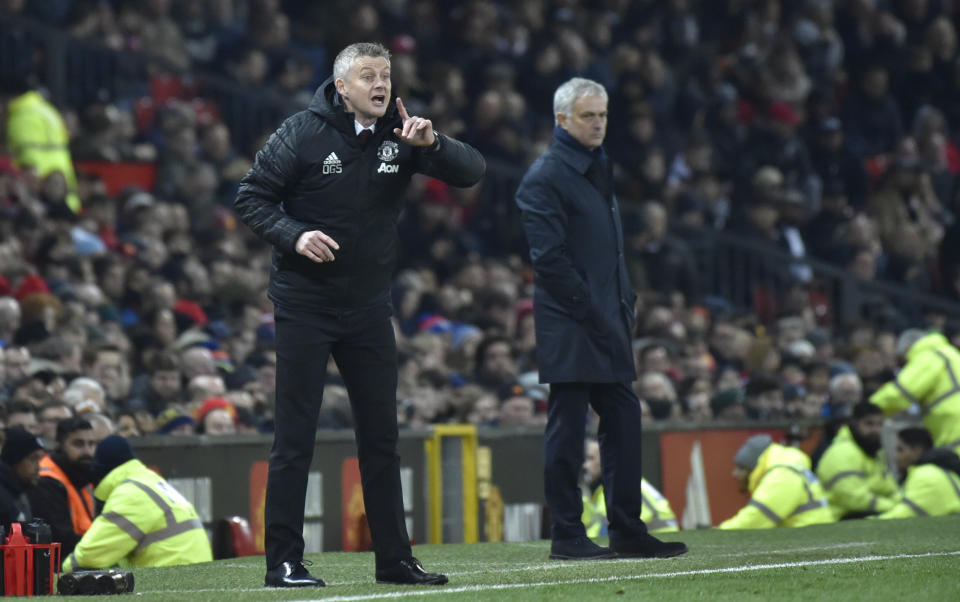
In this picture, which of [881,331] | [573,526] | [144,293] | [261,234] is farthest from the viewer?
[881,331]

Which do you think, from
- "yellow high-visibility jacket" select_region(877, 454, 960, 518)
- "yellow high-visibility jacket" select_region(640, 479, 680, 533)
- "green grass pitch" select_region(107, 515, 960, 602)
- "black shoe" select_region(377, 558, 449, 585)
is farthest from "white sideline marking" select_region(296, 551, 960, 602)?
"yellow high-visibility jacket" select_region(877, 454, 960, 518)

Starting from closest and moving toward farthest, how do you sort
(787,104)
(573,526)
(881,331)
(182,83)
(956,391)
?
(573,526) < (956,391) < (182,83) < (881,331) < (787,104)

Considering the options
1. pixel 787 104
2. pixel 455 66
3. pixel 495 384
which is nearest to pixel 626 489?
pixel 495 384

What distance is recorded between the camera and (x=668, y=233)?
61.8ft

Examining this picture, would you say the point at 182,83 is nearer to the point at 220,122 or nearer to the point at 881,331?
the point at 220,122

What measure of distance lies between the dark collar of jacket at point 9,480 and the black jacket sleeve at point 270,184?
3460mm

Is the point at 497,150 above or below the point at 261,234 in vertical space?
above

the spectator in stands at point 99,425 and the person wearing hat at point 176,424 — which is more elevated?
the person wearing hat at point 176,424

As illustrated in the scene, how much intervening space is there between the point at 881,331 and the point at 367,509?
1269 centimetres

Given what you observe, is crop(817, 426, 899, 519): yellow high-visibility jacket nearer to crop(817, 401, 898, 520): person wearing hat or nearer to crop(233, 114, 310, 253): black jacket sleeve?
crop(817, 401, 898, 520): person wearing hat

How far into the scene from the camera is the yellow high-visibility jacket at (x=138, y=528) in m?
9.16

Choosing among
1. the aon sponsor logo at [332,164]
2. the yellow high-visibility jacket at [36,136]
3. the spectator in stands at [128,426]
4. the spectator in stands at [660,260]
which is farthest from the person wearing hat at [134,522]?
the spectator in stands at [660,260]

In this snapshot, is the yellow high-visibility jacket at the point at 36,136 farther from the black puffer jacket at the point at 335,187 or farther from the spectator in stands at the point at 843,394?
the black puffer jacket at the point at 335,187

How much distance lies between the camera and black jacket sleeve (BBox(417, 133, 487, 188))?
659 cm
